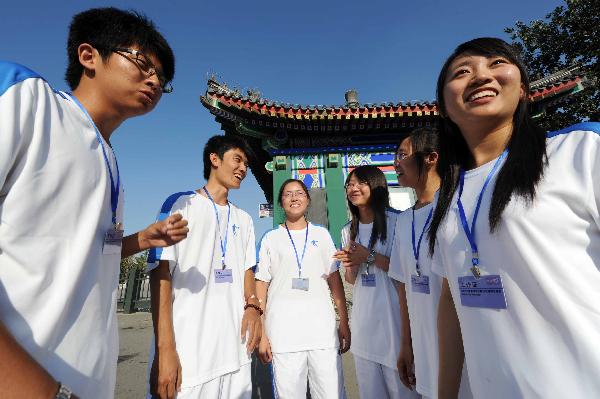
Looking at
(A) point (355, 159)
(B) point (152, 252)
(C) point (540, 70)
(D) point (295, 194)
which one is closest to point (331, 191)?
(A) point (355, 159)

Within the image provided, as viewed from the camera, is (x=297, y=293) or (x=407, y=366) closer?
(x=407, y=366)

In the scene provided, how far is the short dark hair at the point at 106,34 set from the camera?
1313mm

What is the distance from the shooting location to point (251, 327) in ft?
7.34

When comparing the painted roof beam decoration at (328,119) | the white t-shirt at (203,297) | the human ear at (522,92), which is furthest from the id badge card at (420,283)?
the painted roof beam decoration at (328,119)

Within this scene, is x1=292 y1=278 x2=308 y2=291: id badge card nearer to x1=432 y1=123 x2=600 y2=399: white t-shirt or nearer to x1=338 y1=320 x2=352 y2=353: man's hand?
x1=338 y1=320 x2=352 y2=353: man's hand

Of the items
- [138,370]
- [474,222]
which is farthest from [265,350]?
[138,370]

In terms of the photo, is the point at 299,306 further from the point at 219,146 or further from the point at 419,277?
the point at 219,146

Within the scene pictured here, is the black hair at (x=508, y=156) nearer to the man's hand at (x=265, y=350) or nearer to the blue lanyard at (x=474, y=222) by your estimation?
the blue lanyard at (x=474, y=222)

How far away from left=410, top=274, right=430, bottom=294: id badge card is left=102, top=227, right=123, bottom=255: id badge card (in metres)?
1.68

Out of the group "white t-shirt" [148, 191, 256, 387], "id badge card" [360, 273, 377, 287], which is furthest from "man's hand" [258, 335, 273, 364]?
"id badge card" [360, 273, 377, 287]

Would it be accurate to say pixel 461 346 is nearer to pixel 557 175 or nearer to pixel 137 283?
pixel 557 175

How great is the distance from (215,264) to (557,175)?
1.93m

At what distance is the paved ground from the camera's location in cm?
356

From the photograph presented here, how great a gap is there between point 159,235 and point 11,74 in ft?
2.86
